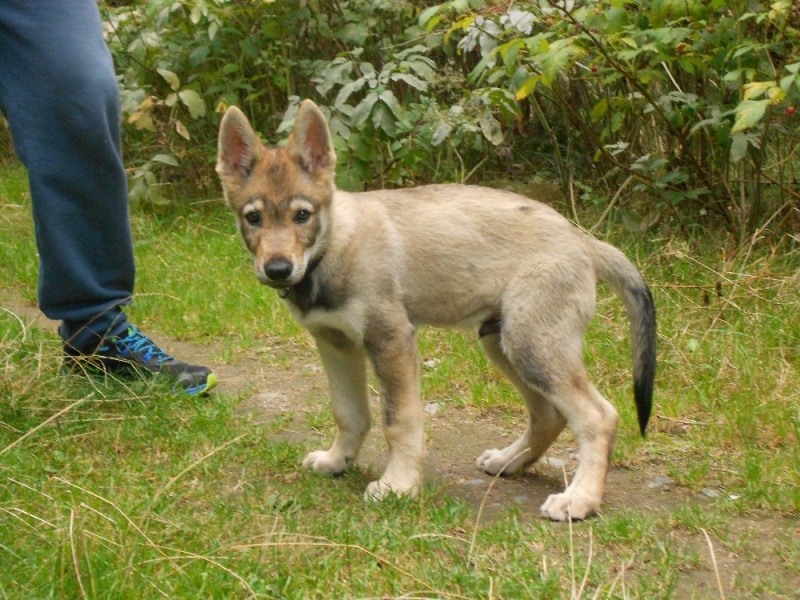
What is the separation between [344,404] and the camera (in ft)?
12.8

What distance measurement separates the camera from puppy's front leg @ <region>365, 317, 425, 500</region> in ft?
11.7

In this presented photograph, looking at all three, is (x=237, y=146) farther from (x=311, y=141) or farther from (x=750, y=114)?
(x=750, y=114)

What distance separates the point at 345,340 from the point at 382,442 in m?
0.67

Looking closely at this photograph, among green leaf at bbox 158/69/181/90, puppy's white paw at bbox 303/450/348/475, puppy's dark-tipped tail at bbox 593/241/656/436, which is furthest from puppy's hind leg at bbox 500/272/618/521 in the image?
green leaf at bbox 158/69/181/90

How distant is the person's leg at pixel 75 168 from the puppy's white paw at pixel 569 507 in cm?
172

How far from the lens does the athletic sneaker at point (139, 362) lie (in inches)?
169

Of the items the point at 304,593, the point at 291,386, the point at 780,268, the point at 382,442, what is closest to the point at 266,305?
the point at 291,386

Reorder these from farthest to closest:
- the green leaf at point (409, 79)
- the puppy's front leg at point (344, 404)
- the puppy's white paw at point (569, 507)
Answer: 1. the green leaf at point (409, 79)
2. the puppy's front leg at point (344, 404)
3. the puppy's white paw at point (569, 507)

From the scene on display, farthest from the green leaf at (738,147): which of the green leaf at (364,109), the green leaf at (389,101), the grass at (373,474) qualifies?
the green leaf at (364,109)

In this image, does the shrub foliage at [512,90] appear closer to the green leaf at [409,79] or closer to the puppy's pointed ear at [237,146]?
the green leaf at [409,79]

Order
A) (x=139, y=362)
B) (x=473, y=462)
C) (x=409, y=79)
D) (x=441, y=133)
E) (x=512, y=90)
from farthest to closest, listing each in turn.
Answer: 1. (x=441, y=133)
2. (x=409, y=79)
3. (x=512, y=90)
4. (x=139, y=362)
5. (x=473, y=462)

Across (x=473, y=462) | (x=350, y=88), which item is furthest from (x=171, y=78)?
(x=473, y=462)

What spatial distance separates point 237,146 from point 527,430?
1.54 meters

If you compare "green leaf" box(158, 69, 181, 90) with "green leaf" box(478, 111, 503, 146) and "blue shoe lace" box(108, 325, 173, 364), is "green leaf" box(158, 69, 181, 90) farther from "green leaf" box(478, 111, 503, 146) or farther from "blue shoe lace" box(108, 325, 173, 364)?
"blue shoe lace" box(108, 325, 173, 364)
